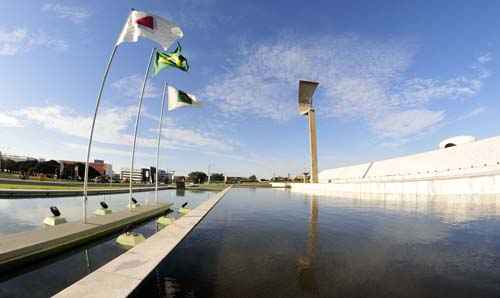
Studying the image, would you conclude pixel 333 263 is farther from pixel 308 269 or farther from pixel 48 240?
pixel 48 240

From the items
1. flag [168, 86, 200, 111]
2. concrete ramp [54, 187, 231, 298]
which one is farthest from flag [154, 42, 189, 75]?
concrete ramp [54, 187, 231, 298]

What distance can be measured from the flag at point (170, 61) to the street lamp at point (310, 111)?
44.9 metres

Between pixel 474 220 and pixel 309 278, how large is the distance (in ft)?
35.3

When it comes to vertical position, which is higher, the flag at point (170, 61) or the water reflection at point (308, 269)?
the flag at point (170, 61)

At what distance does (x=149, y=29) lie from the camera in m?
10.8

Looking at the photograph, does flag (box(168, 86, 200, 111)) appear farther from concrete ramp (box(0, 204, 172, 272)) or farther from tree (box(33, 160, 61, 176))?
tree (box(33, 160, 61, 176))

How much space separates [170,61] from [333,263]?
13.4m

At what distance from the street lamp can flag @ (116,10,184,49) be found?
48.0 metres

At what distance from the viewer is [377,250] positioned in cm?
721

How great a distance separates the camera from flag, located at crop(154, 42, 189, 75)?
15.0 metres

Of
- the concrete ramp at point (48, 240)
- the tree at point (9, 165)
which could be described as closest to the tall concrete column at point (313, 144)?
the concrete ramp at point (48, 240)

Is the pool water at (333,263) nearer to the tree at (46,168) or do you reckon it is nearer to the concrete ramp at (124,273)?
the concrete ramp at (124,273)

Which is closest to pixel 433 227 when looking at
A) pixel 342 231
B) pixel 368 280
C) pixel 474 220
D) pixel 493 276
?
pixel 474 220

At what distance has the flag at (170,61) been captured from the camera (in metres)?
15.0
